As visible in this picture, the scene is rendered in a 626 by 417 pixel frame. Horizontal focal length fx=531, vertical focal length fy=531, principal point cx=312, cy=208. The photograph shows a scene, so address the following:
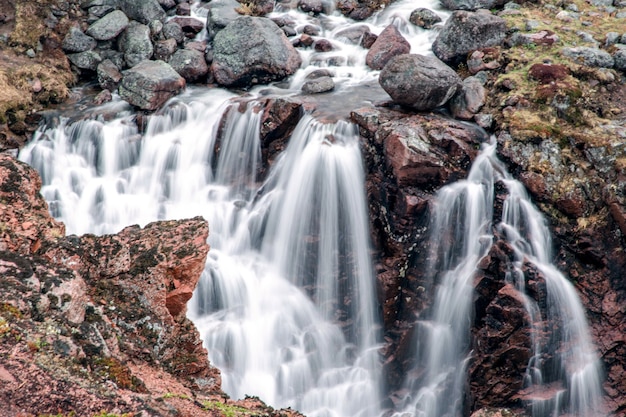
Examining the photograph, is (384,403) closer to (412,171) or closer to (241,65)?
(412,171)

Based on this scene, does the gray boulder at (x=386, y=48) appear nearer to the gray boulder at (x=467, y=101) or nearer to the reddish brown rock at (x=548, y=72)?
the gray boulder at (x=467, y=101)

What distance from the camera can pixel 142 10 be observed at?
18.9 meters

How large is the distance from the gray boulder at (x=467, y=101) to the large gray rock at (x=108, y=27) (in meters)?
11.9

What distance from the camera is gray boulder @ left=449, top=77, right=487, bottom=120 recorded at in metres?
13.4

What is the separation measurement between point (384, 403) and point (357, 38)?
1248 centimetres

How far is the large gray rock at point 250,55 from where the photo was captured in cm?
1677

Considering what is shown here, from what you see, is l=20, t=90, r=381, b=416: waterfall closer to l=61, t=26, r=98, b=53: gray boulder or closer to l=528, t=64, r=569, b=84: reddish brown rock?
l=61, t=26, r=98, b=53: gray boulder

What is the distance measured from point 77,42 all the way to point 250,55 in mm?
6296

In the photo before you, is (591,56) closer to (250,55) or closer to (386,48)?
(386,48)

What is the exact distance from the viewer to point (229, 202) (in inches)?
550

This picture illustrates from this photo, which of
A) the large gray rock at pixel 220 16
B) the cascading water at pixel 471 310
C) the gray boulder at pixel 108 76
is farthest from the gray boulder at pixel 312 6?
the cascading water at pixel 471 310

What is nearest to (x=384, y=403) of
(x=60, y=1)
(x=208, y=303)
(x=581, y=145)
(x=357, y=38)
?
(x=208, y=303)

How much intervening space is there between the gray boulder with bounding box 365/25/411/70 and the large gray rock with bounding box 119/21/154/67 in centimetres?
746

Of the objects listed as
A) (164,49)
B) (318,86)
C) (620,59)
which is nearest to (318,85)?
(318,86)
